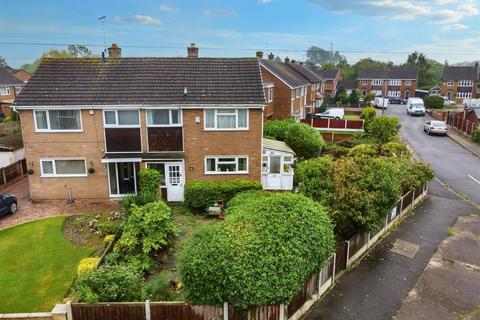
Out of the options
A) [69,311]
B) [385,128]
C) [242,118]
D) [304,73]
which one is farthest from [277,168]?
[304,73]

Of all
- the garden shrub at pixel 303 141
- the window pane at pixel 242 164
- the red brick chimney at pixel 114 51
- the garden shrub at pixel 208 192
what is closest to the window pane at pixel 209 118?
the window pane at pixel 242 164

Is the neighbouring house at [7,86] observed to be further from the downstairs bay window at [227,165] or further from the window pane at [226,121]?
the window pane at [226,121]

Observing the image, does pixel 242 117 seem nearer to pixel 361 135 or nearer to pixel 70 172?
pixel 70 172

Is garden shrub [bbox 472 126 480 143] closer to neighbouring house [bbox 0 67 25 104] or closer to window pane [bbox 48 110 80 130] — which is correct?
window pane [bbox 48 110 80 130]

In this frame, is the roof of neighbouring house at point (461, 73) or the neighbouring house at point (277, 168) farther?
the roof of neighbouring house at point (461, 73)

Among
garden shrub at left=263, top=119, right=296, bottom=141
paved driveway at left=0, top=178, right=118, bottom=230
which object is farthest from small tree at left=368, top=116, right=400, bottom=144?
paved driveway at left=0, top=178, right=118, bottom=230
